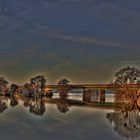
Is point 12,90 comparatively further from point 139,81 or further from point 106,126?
point 106,126

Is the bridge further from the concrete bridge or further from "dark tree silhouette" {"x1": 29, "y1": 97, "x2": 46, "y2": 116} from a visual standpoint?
"dark tree silhouette" {"x1": 29, "y1": 97, "x2": 46, "y2": 116}

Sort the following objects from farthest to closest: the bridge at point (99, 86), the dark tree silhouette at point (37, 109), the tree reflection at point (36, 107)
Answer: the bridge at point (99, 86)
the tree reflection at point (36, 107)
the dark tree silhouette at point (37, 109)

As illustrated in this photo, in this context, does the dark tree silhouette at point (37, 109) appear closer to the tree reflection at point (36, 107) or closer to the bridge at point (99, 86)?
the tree reflection at point (36, 107)

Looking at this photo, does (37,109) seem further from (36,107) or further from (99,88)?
(99,88)

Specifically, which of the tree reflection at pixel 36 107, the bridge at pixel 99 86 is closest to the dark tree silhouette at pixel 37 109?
the tree reflection at pixel 36 107

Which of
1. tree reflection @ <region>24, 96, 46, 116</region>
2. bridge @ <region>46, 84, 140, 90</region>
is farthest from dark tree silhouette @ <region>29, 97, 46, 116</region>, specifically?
bridge @ <region>46, 84, 140, 90</region>

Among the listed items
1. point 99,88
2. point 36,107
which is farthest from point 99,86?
point 36,107

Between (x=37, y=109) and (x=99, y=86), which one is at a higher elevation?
(x=99, y=86)

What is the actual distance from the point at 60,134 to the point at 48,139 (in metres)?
2.91

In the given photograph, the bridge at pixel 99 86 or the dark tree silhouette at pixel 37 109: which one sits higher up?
the bridge at pixel 99 86

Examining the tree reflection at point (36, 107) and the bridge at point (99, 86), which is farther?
the bridge at point (99, 86)

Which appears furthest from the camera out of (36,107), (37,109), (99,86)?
(99,86)

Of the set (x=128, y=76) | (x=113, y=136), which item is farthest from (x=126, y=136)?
(x=128, y=76)

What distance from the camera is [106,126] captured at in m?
36.2
